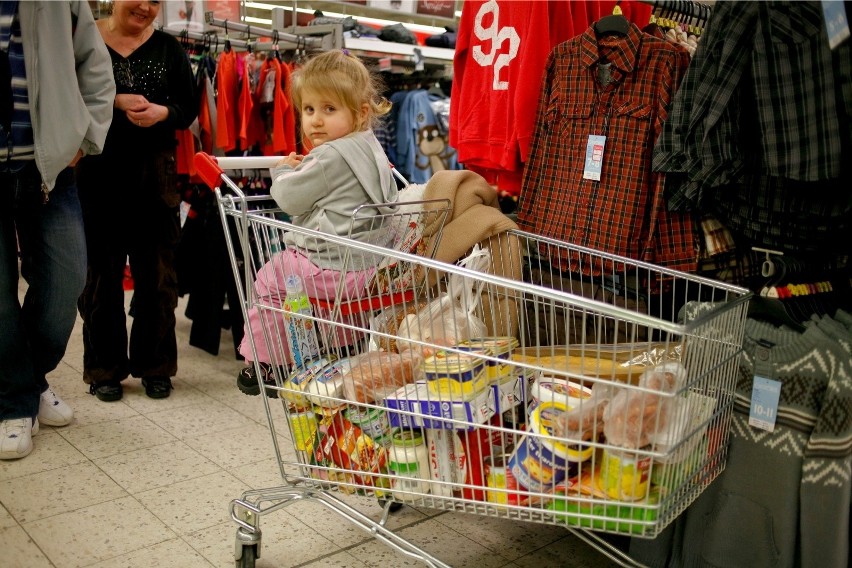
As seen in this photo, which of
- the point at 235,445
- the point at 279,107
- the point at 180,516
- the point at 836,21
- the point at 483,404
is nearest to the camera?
the point at 836,21

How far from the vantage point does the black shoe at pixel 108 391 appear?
130 inches

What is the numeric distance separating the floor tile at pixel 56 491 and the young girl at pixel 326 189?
804mm

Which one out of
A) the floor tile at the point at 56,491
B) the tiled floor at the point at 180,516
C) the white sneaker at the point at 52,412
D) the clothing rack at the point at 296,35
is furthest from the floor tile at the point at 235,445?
the clothing rack at the point at 296,35

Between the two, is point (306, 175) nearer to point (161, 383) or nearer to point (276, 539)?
point (276, 539)

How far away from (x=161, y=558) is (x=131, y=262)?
1530mm

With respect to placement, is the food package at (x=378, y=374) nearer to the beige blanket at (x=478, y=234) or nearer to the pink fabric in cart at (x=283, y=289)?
the pink fabric in cart at (x=283, y=289)

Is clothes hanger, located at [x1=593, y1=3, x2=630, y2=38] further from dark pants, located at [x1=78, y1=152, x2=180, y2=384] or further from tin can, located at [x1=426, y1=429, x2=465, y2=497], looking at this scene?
dark pants, located at [x1=78, y1=152, x2=180, y2=384]

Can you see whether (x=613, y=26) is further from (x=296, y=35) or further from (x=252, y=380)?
(x=296, y=35)

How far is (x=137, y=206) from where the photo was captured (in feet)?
10.6

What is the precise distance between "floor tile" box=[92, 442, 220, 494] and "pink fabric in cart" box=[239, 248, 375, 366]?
2.85 feet

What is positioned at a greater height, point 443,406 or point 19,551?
point 443,406

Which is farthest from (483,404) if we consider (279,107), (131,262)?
(279,107)

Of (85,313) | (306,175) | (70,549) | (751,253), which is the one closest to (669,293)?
(751,253)

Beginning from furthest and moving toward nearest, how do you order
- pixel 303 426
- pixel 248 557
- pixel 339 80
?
Answer: pixel 339 80, pixel 248 557, pixel 303 426
